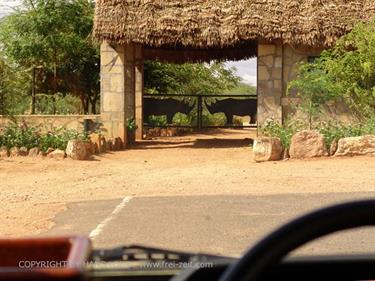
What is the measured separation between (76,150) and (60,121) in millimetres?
4599

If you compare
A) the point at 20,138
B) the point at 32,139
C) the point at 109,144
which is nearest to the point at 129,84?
the point at 109,144

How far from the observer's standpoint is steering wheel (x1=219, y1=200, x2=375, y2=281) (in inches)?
55.5

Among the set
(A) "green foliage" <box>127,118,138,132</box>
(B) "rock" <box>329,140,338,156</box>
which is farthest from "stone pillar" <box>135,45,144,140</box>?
(B) "rock" <box>329,140,338,156</box>

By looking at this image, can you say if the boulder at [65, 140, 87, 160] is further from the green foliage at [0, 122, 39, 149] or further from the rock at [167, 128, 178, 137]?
the rock at [167, 128, 178, 137]

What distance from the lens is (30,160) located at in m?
13.9

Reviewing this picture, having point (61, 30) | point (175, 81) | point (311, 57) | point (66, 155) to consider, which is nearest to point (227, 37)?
point (311, 57)

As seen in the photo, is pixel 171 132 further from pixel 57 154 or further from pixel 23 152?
pixel 57 154

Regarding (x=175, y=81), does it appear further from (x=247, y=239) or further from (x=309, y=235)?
(x=309, y=235)

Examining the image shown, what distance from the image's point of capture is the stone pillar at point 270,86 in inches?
666

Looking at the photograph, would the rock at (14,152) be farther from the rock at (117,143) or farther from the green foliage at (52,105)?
the green foliage at (52,105)

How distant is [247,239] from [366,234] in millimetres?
1060

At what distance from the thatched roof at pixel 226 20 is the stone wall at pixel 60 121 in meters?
1.97

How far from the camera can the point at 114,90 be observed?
57.2 ft

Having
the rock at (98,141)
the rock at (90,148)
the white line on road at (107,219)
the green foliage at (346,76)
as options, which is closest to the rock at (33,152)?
the rock at (90,148)
